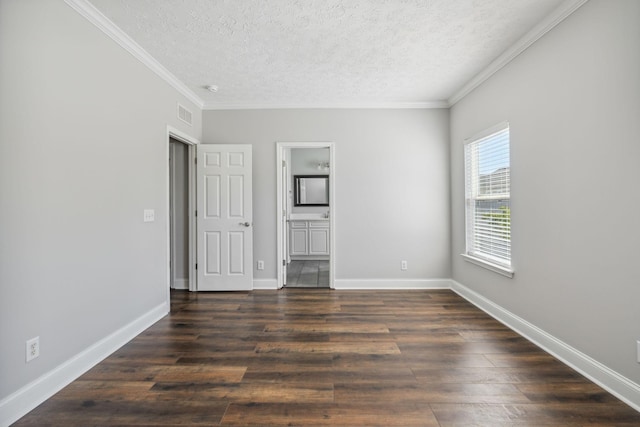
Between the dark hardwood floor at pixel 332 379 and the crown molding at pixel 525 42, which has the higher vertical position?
the crown molding at pixel 525 42

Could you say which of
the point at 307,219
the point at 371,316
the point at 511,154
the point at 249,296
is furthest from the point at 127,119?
the point at 307,219

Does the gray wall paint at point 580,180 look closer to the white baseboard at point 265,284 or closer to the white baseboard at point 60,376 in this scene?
the white baseboard at point 265,284

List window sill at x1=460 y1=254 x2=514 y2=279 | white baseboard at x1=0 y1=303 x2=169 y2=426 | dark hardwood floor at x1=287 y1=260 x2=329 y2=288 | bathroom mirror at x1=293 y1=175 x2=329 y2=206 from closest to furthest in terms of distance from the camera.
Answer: white baseboard at x1=0 y1=303 x2=169 y2=426 → window sill at x1=460 y1=254 x2=514 y2=279 → dark hardwood floor at x1=287 y1=260 x2=329 y2=288 → bathroom mirror at x1=293 y1=175 x2=329 y2=206

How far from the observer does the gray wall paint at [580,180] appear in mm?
1811

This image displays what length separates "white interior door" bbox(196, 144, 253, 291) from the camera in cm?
421

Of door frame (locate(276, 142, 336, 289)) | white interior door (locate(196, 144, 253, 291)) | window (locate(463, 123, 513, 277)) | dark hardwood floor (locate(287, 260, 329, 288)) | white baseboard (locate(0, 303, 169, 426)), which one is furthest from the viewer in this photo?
dark hardwood floor (locate(287, 260, 329, 288))

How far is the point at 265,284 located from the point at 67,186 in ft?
9.05

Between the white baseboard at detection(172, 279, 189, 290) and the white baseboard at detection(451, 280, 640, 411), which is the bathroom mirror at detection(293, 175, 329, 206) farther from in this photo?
the white baseboard at detection(451, 280, 640, 411)

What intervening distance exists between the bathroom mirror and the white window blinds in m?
3.59

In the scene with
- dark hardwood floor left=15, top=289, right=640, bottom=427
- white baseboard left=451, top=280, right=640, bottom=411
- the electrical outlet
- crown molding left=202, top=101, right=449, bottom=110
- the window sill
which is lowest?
dark hardwood floor left=15, top=289, right=640, bottom=427

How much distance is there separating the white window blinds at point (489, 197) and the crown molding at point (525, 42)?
0.62 meters

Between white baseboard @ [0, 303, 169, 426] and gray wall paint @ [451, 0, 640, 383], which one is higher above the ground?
gray wall paint @ [451, 0, 640, 383]

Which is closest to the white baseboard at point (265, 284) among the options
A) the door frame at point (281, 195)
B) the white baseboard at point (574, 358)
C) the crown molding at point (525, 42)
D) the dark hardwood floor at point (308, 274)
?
the door frame at point (281, 195)

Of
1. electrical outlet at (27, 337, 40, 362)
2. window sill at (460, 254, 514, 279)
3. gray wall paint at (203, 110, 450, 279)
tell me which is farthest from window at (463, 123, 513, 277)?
electrical outlet at (27, 337, 40, 362)
